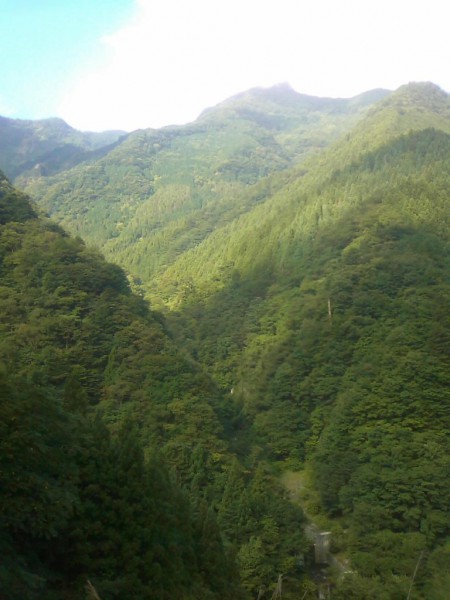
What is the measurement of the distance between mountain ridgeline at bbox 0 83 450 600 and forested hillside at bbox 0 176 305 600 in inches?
4.3

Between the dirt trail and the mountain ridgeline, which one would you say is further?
the dirt trail

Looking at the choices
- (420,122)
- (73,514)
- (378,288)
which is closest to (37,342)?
(73,514)

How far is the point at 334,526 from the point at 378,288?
30395 millimetres

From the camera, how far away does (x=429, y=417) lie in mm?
46312

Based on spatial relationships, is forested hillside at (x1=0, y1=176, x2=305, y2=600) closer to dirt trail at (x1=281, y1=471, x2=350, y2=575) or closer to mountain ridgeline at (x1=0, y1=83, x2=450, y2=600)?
mountain ridgeline at (x1=0, y1=83, x2=450, y2=600)

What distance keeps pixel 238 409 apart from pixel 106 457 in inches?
1498

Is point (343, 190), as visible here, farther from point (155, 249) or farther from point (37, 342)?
point (37, 342)

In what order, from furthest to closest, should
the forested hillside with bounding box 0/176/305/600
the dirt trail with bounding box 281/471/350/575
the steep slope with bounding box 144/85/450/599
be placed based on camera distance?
the steep slope with bounding box 144/85/450/599, the dirt trail with bounding box 281/471/350/575, the forested hillside with bounding box 0/176/305/600

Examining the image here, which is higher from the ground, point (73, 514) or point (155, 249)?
point (73, 514)

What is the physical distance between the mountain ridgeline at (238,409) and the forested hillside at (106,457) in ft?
0.35

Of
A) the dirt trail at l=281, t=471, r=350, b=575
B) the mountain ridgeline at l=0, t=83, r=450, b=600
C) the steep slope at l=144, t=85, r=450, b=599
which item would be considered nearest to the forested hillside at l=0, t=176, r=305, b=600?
the mountain ridgeline at l=0, t=83, r=450, b=600

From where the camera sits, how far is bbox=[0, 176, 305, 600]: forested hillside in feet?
54.6

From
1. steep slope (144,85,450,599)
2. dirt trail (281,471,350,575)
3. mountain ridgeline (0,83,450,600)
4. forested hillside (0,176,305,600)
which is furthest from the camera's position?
steep slope (144,85,450,599)

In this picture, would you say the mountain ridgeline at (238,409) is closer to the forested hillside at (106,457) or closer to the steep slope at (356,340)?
the forested hillside at (106,457)
